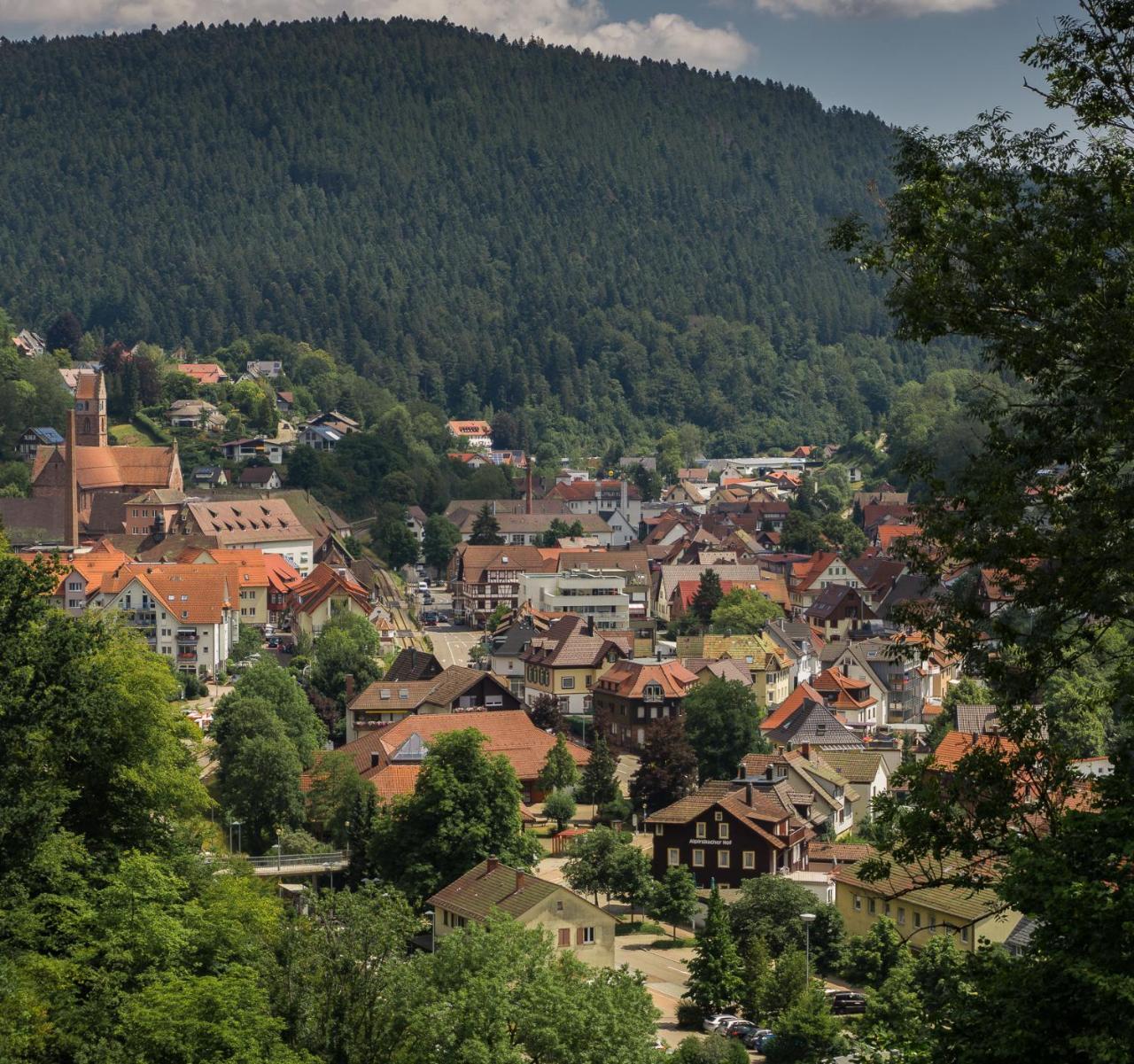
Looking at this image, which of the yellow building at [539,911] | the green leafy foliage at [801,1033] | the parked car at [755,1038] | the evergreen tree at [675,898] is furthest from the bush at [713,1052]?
the evergreen tree at [675,898]

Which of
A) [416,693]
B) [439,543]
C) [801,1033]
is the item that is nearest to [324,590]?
[416,693]

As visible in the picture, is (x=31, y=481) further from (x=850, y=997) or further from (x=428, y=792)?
(x=850, y=997)

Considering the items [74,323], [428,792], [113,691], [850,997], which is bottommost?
[850,997]

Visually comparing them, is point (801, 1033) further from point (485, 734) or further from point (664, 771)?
point (485, 734)

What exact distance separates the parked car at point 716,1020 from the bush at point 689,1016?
0.51ft

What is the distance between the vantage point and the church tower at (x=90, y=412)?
104 metres

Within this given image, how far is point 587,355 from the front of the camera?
19638 cm

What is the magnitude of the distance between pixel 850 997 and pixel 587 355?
6548 inches

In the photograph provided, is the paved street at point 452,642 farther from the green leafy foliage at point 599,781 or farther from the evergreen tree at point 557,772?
the evergreen tree at point 557,772

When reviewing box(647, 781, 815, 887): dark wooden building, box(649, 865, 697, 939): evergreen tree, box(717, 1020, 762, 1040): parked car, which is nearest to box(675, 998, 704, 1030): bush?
box(717, 1020, 762, 1040): parked car

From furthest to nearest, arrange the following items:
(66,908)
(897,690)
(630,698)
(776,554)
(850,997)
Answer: (776,554) → (897,690) → (630,698) → (850,997) → (66,908)

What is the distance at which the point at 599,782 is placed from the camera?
49.5 meters

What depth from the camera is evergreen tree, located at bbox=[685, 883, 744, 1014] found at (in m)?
32.1

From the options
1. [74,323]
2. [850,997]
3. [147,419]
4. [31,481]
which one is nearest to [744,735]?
[850,997]
